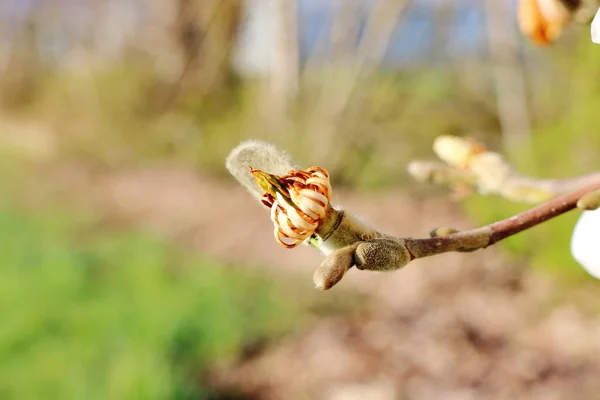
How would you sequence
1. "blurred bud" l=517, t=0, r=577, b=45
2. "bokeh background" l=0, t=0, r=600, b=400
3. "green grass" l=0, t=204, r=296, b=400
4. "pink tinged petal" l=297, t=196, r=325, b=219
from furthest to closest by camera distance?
"bokeh background" l=0, t=0, r=600, b=400
"green grass" l=0, t=204, r=296, b=400
"blurred bud" l=517, t=0, r=577, b=45
"pink tinged petal" l=297, t=196, r=325, b=219

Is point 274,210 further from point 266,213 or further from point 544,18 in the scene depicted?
point 266,213

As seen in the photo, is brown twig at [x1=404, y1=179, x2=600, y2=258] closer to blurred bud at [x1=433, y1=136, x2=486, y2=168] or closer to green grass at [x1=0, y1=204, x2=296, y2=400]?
blurred bud at [x1=433, y1=136, x2=486, y2=168]

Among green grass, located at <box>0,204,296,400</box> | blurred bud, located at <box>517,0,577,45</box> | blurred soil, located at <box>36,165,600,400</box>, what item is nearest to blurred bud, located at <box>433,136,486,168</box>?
blurred bud, located at <box>517,0,577,45</box>

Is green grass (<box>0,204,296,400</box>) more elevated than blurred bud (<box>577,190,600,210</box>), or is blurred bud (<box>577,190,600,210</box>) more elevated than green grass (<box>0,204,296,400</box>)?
blurred bud (<box>577,190,600,210</box>)

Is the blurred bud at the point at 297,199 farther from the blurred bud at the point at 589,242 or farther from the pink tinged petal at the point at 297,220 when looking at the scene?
the blurred bud at the point at 589,242

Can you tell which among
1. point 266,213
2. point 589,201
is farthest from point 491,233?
point 266,213

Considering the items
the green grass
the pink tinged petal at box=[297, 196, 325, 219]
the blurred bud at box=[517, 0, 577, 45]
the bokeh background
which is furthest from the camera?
the bokeh background

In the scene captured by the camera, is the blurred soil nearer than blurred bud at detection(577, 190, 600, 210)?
No
